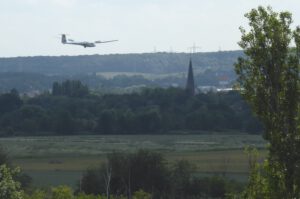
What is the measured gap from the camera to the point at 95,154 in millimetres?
98250

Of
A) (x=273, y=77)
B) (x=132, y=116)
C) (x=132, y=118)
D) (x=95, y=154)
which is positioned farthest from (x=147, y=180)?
(x=132, y=116)

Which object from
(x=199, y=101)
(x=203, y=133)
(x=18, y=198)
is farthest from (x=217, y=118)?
(x=18, y=198)

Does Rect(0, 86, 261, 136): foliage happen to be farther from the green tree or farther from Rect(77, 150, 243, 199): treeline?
the green tree

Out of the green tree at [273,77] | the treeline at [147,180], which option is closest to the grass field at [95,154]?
the treeline at [147,180]

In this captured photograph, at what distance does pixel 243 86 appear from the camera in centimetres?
2353

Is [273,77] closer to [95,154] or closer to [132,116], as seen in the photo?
[95,154]

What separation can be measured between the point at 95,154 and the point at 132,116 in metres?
52.3

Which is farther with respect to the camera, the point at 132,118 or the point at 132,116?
the point at 132,116

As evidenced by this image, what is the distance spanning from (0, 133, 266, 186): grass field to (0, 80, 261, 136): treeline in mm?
19994

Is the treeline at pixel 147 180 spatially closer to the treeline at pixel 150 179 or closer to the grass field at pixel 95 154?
the treeline at pixel 150 179

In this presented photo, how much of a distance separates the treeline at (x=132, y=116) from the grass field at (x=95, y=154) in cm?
1999

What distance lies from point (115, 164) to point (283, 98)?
52283mm

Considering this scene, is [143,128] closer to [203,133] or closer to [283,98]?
[203,133]

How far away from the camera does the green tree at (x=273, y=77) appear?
23.3 meters
